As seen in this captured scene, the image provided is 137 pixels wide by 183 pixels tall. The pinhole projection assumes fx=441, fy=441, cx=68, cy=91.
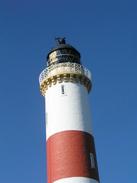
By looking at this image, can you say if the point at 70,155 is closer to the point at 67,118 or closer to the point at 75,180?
the point at 75,180

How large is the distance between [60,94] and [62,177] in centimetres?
529

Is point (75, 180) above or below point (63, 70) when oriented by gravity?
below

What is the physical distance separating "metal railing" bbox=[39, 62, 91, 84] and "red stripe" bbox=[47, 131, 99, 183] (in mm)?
4125

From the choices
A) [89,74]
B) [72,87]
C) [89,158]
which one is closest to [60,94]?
[72,87]

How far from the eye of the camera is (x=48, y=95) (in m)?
27.8

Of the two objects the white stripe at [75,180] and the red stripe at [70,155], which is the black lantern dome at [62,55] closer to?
the red stripe at [70,155]

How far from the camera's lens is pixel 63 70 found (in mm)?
27641

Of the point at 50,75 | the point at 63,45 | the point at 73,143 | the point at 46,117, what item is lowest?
the point at 73,143

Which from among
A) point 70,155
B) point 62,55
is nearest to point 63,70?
point 62,55

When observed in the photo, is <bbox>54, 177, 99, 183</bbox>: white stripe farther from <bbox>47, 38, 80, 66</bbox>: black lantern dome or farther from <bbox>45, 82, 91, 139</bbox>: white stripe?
<bbox>47, 38, 80, 66</bbox>: black lantern dome

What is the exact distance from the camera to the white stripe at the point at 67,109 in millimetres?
25969

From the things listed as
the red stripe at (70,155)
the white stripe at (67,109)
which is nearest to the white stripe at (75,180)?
the red stripe at (70,155)

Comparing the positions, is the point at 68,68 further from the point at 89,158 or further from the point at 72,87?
the point at 89,158

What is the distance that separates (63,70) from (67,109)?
270 cm
